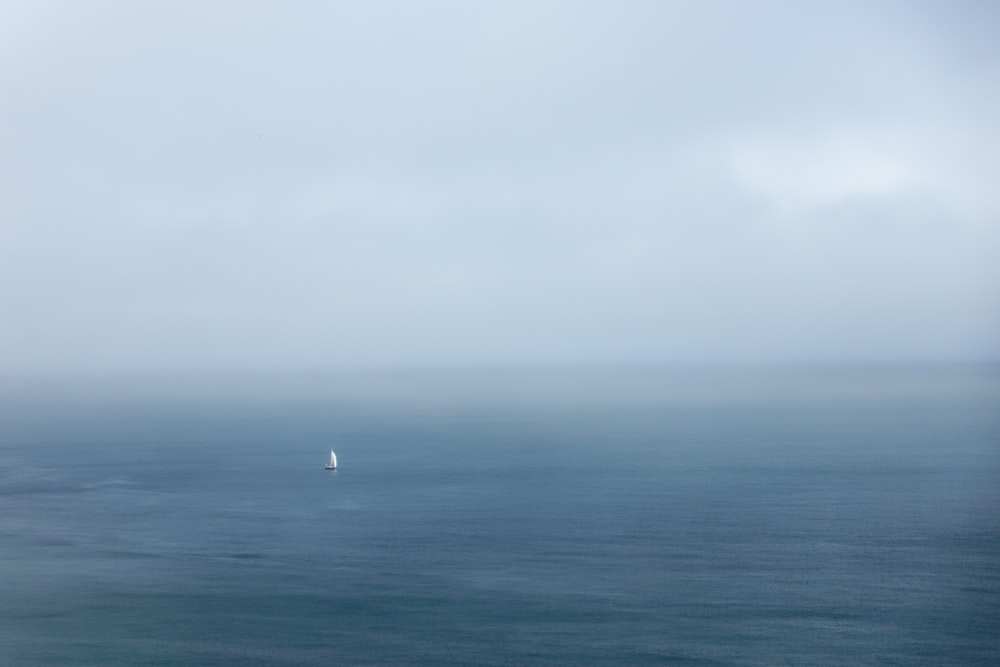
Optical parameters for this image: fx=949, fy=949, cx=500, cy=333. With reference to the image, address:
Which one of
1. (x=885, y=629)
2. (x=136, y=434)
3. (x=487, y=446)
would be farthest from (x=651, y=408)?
(x=885, y=629)

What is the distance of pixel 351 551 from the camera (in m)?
51.0

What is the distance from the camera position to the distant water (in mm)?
37062

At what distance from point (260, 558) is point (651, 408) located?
354 ft

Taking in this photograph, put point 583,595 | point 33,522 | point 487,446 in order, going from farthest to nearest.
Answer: point 487,446, point 33,522, point 583,595

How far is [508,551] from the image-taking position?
50562mm

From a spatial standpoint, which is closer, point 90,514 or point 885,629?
point 885,629

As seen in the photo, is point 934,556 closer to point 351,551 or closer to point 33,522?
point 351,551

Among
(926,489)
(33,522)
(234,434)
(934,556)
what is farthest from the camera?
(234,434)

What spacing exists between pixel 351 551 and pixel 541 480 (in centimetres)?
2528

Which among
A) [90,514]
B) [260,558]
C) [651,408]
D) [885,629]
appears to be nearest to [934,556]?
[885,629]

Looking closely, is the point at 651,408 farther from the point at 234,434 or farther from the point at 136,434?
the point at 136,434

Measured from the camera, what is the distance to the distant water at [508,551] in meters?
37.1

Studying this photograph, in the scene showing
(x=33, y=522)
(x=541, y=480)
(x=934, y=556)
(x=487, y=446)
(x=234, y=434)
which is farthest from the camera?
(x=234, y=434)

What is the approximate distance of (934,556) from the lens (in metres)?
47.3
